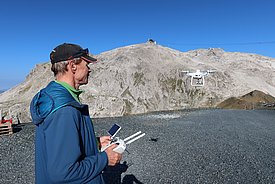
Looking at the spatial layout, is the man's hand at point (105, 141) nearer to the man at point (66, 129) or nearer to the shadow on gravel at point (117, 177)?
the man at point (66, 129)

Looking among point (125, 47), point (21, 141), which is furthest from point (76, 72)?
point (125, 47)

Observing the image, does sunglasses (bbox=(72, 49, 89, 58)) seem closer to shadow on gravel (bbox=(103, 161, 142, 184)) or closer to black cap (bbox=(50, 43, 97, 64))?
black cap (bbox=(50, 43, 97, 64))

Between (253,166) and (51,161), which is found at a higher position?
(51,161)

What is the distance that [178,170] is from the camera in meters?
9.16

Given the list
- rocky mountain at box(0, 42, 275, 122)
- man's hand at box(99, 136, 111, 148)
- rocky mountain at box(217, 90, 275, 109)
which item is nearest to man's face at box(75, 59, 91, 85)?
man's hand at box(99, 136, 111, 148)

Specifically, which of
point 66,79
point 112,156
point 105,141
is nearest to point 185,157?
point 105,141

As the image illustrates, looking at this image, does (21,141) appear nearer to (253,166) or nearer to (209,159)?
(209,159)

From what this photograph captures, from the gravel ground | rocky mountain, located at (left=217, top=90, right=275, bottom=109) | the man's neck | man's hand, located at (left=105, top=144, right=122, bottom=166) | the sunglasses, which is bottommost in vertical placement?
the gravel ground

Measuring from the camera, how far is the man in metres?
2.01

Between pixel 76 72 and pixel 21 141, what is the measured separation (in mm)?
13161

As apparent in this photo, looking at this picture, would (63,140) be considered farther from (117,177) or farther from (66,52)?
(117,177)

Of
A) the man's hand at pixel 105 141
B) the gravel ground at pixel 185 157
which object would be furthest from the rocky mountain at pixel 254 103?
the man's hand at pixel 105 141

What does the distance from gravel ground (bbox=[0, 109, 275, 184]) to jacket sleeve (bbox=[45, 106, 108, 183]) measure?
21.2 ft

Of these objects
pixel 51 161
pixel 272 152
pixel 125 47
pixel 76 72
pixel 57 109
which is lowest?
pixel 272 152
